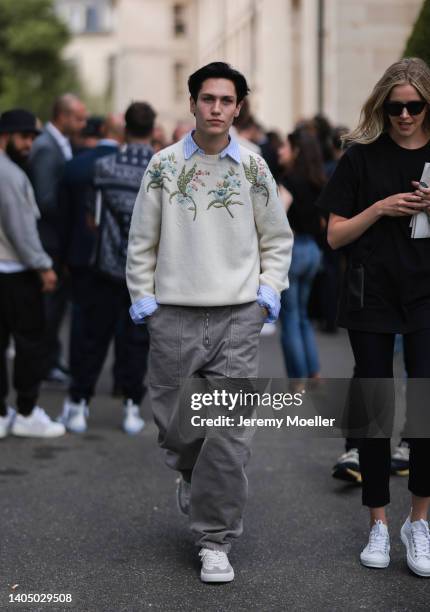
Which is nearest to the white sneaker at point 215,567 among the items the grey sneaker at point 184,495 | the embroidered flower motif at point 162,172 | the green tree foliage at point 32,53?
the grey sneaker at point 184,495

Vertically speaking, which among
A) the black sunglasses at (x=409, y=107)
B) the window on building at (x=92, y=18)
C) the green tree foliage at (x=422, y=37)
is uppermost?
the window on building at (x=92, y=18)

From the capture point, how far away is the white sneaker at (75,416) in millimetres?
7660

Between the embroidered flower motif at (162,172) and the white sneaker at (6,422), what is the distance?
3.28 m

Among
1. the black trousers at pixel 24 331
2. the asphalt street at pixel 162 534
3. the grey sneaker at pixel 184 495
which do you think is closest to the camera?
the asphalt street at pixel 162 534

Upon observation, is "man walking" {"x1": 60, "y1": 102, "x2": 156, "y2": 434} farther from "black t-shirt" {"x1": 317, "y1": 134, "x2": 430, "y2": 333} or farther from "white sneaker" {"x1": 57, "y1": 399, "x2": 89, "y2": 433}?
"black t-shirt" {"x1": 317, "y1": 134, "x2": 430, "y2": 333}

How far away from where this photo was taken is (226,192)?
464 centimetres

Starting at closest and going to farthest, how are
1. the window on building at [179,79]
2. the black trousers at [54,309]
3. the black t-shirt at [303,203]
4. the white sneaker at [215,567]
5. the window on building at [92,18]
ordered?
the white sneaker at [215,567] → the black t-shirt at [303,203] → the black trousers at [54,309] → the window on building at [179,79] → the window on building at [92,18]

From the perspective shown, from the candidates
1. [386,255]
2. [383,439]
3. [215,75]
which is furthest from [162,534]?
[215,75]

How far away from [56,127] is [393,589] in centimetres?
542

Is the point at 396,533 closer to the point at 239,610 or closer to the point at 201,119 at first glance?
the point at 239,610

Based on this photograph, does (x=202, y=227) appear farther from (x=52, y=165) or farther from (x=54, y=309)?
(x=54, y=309)

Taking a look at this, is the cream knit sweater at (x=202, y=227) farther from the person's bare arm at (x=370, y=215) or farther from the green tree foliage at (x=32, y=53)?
the green tree foliage at (x=32, y=53)

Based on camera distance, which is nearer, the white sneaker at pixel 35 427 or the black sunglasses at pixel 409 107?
the black sunglasses at pixel 409 107

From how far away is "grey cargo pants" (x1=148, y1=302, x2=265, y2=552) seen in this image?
15.3ft
